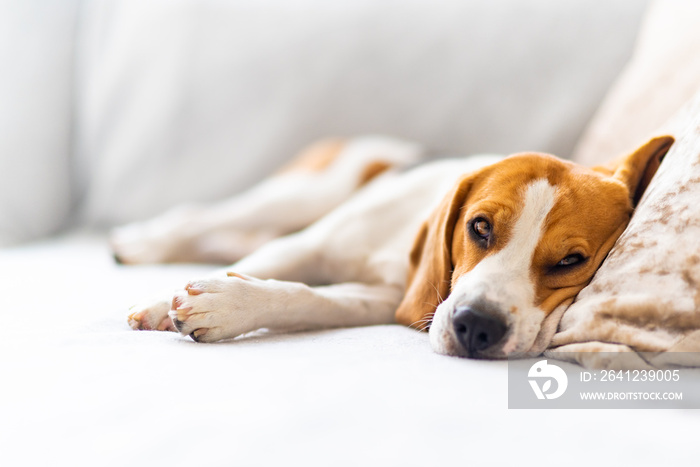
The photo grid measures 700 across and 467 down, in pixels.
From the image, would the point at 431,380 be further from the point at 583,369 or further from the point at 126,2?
the point at 126,2

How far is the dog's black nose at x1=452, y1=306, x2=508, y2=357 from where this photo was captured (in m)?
1.54

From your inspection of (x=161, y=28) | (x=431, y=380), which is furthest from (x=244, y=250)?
(x=431, y=380)

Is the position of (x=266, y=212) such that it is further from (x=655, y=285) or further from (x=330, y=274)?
(x=655, y=285)

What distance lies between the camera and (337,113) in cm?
367

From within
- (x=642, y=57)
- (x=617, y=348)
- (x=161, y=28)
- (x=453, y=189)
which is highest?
(x=161, y=28)

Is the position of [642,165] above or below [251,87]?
below

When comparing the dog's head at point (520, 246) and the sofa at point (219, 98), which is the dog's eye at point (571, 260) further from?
the sofa at point (219, 98)

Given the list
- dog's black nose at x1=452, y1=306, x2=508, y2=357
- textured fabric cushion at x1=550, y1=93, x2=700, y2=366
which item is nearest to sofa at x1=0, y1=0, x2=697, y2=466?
dog's black nose at x1=452, y1=306, x2=508, y2=357

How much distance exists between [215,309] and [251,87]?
2.28 meters

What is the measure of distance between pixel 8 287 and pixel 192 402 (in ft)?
4.69

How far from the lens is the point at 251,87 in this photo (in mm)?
3664

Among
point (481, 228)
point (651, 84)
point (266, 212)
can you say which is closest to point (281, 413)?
point (481, 228)

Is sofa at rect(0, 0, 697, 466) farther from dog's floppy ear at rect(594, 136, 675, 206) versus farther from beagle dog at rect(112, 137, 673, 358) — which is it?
dog's floppy ear at rect(594, 136, 675, 206)

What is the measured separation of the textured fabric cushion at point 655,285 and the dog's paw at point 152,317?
3.52 ft
